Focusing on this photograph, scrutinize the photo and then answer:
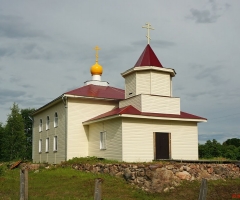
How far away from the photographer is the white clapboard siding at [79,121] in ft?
81.7

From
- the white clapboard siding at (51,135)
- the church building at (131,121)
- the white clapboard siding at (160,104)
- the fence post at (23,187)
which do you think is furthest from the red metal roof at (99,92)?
the fence post at (23,187)

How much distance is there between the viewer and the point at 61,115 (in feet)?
86.3

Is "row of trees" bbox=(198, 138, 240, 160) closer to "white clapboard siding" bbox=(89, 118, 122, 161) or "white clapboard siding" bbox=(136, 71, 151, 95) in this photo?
"white clapboard siding" bbox=(136, 71, 151, 95)

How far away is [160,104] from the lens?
73.9 feet

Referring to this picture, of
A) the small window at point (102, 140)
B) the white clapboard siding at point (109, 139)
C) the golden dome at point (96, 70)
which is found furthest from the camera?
the golden dome at point (96, 70)

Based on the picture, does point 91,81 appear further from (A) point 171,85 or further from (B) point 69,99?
(A) point 171,85

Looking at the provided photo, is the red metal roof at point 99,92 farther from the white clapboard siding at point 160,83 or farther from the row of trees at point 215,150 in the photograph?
the row of trees at point 215,150

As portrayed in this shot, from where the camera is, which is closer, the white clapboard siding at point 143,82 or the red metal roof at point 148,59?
the white clapboard siding at point 143,82

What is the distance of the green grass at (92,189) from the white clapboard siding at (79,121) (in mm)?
5299

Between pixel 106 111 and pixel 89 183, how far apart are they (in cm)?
962

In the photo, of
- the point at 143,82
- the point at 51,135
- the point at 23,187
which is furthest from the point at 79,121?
the point at 23,187

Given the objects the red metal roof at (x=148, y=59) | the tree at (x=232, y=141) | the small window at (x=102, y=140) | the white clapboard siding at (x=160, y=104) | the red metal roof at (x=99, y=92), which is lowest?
the tree at (x=232, y=141)

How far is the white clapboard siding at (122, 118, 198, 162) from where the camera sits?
2097 centimetres

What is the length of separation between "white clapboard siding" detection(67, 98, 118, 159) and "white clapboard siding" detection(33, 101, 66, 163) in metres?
0.90
